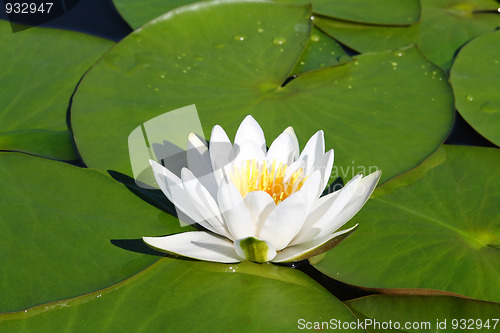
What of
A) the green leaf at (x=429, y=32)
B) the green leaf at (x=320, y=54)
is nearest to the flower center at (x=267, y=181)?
the green leaf at (x=320, y=54)

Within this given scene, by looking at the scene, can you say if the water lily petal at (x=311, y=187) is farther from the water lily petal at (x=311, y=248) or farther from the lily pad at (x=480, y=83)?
the lily pad at (x=480, y=83)

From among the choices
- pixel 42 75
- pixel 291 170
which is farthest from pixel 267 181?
pixel 42 75

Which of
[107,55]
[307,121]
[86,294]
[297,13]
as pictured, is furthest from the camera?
[297,13]

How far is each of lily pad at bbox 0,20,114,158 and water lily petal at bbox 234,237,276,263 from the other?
914 mm

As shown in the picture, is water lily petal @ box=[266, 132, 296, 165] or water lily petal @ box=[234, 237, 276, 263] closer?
water lily petal @ box=[234, 237, 276, 263]

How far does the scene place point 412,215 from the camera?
1790 mm

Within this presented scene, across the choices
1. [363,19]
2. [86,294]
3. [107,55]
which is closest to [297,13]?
[363,19]

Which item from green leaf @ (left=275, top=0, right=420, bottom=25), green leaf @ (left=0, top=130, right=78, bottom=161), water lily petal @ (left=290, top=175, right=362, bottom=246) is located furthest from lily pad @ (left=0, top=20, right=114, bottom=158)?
green leaf @ (left=275, top=0, right=420, bottom=25)

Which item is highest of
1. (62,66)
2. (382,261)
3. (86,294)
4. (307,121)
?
(62,66)

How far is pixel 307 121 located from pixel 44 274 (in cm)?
119

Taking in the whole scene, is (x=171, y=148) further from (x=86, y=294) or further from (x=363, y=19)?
(x=363, y=19)

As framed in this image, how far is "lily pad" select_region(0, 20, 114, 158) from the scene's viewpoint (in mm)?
2051

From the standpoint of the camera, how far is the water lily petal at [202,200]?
1.44 metres

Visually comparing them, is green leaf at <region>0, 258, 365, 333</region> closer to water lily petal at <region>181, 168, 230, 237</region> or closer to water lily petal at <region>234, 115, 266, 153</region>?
water lily petal at <region>181, 168, 230, 237</region>
